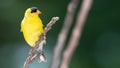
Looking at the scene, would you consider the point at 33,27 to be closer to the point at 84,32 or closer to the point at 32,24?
the point at 32,24

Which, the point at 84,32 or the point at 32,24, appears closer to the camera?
the point at 32,24

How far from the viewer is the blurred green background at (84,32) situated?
4594 millimetres

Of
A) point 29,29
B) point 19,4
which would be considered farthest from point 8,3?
point 29,29

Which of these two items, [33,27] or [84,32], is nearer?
[33,27]

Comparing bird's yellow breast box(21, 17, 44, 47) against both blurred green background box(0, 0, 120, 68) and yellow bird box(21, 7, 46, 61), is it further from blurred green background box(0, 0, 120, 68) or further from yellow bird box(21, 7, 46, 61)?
blurred green background box(0, 0, 120, 68)

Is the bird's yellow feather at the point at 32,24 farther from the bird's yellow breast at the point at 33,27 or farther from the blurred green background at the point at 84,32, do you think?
the blurred green background at the point at 84,32

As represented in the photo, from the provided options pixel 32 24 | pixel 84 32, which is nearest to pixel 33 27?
pixel 32 24

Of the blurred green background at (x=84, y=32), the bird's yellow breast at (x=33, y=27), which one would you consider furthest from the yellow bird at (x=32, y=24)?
the blurred green background at (x=84, y=32)

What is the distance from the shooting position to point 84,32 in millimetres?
4863

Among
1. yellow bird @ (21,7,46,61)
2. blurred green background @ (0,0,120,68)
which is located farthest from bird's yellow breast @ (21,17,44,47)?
blurred green background @ (0,0,120,68)

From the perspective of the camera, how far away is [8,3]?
15.7ft

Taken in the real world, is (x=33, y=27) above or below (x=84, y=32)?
above

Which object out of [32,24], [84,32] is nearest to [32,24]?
[32,24]

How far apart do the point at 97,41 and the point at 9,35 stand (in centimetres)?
94
